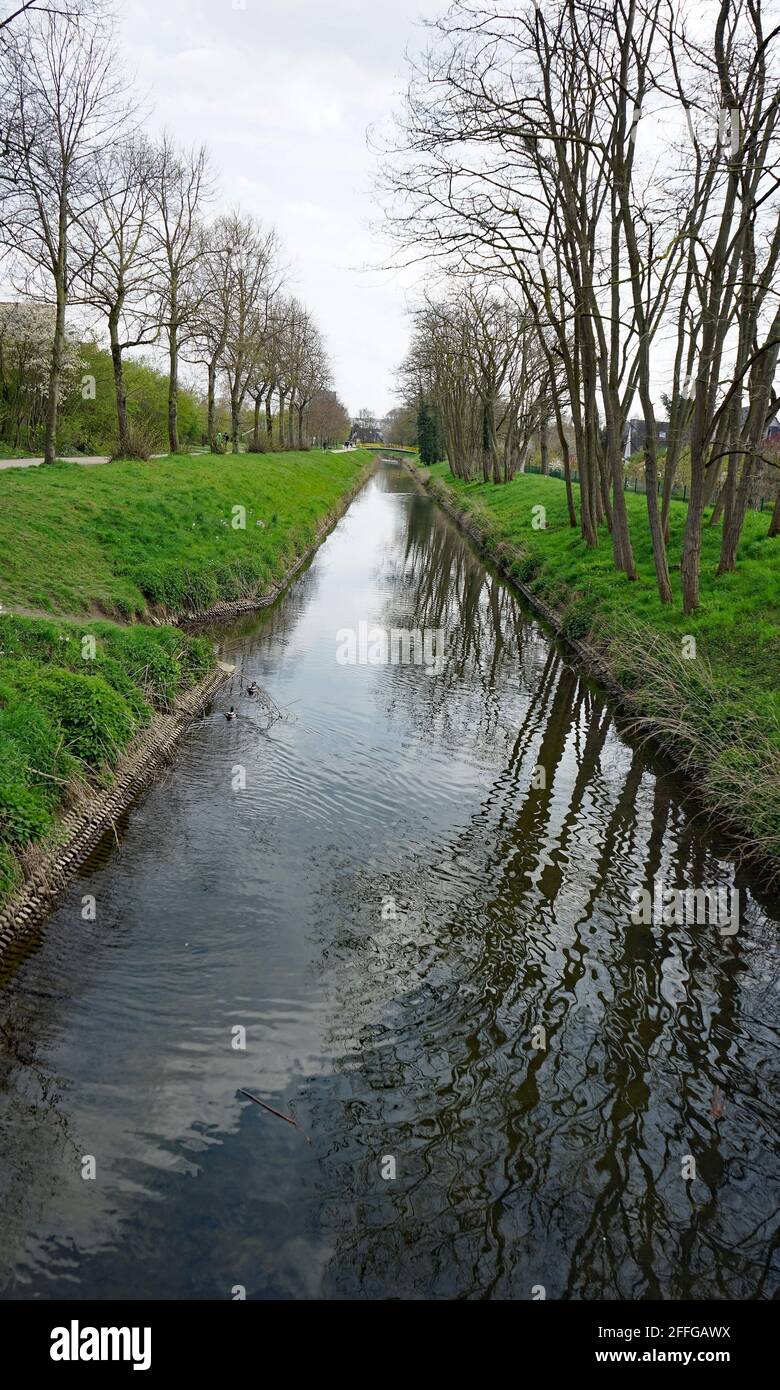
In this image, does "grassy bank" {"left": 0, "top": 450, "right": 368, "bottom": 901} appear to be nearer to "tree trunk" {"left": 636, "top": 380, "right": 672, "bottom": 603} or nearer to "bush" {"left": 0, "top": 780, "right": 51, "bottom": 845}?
"bush" {"left": 0, "top": 780, "right": 51, "bottom": 845}

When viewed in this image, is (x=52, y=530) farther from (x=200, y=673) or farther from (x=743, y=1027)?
(x=743, y=1027)

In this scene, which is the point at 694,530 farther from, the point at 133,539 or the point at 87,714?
the point at 133,539

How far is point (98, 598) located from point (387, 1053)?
9.56m

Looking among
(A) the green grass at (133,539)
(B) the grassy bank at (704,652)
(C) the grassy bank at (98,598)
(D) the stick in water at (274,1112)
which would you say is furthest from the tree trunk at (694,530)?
(D) the stick in water at (274,1112)

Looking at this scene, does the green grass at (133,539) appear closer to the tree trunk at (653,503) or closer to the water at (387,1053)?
the water at (387,1053)

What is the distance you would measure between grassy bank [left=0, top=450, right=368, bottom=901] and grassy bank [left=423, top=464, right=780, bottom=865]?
21.1 ft

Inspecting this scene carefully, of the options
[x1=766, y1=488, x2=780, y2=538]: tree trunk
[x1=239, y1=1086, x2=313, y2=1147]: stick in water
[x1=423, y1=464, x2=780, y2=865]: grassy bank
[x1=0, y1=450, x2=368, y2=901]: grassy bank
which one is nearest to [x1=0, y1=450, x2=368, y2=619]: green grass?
[x1=0, y1=450, x2=368, y2=901]: grassy bank

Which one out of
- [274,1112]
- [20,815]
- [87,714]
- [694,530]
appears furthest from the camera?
[694,530]

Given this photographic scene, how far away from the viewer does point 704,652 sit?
40.7ft

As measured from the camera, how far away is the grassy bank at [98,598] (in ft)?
25.1

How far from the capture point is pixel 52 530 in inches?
579

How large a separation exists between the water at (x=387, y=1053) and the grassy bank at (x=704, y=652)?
0.70 metres

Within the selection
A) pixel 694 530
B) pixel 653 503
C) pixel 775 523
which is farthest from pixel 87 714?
pixel 775 523
